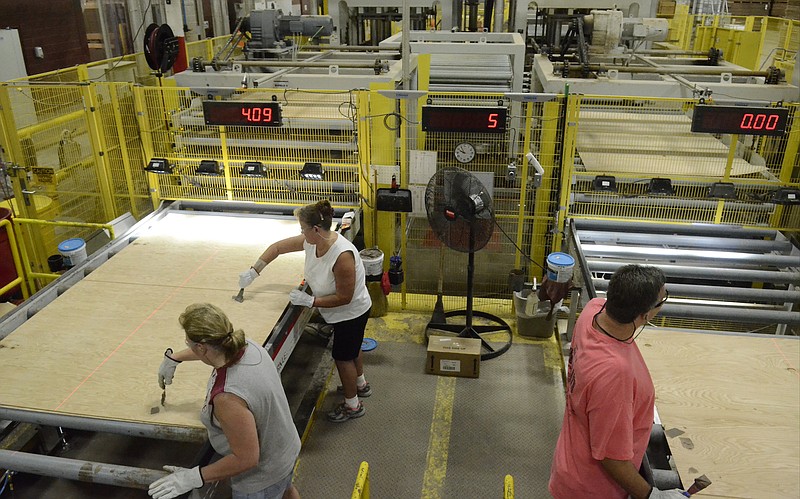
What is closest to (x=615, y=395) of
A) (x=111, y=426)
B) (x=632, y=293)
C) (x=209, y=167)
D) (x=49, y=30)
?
(x=632, y=293)

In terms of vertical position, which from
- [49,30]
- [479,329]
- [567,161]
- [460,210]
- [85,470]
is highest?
[49,30]

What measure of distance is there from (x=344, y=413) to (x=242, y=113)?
101 inches

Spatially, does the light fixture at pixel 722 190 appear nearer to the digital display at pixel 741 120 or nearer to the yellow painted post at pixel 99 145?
the digital display at pixel 741 120

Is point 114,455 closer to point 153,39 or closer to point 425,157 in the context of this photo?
point 425,157

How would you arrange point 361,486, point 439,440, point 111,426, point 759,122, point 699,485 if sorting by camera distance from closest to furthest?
point 699,485 < point 361,486 < point 111,426 < point 439,440 < point 759,122

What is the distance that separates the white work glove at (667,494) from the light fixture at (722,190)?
10.6 ft

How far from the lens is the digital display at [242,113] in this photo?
15.8 feet

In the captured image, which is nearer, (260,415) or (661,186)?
(260,415)

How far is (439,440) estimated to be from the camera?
13.7 ft

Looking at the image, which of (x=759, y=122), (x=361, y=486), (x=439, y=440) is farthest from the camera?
(x=759, y=122)

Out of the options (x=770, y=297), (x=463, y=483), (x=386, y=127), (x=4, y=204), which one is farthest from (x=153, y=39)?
(x=770, y=297)

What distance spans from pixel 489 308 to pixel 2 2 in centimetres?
817

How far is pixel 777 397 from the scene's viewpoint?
3195 millimetres

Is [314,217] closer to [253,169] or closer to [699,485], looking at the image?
[253,169]
